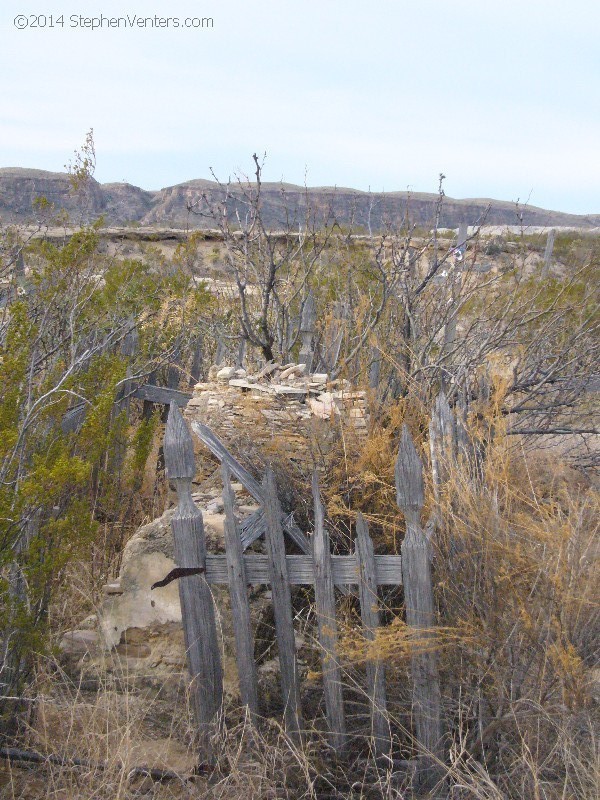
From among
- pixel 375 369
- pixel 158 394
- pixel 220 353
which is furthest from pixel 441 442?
pixel 220 353

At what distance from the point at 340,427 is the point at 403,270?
7.53 ft

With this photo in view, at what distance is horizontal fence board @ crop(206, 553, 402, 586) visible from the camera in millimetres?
2883

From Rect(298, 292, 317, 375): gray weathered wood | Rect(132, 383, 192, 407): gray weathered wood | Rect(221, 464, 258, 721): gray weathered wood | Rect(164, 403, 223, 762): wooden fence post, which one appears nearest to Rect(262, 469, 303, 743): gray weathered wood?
Rect(221, 464, 258, 721): gray weathered wood

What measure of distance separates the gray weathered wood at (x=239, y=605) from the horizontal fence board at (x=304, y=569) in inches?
1.9

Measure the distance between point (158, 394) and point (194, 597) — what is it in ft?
11.3

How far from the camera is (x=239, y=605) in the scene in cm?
298

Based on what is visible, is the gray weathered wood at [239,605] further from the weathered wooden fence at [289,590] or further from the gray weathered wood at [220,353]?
the gray weathered wood at [220,353]

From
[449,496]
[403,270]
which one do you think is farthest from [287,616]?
[403,270]

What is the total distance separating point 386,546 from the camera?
3.78m

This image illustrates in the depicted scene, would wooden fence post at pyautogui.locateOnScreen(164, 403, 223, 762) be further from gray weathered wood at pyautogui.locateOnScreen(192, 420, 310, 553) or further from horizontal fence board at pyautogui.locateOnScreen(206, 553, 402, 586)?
gray weathered wood at pyautogui.locateOnScreen(192, 420, 310, 553)

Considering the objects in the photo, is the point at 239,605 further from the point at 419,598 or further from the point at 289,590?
the point at 419,598

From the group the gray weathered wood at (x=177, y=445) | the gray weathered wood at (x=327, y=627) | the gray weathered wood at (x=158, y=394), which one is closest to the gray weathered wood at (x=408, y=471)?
the gray weathered wood at (x=327, y=627)

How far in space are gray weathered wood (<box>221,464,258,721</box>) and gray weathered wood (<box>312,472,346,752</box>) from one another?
11.7 inches

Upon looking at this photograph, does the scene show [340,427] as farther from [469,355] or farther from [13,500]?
[13,500]
